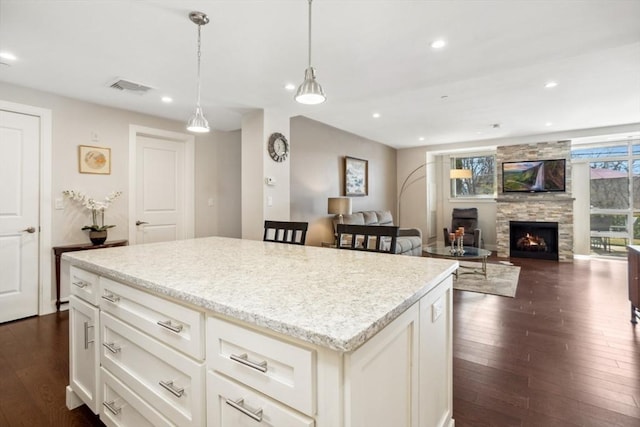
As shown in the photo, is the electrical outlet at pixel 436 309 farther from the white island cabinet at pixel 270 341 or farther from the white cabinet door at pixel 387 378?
the white cabinet door at pixel 387 378

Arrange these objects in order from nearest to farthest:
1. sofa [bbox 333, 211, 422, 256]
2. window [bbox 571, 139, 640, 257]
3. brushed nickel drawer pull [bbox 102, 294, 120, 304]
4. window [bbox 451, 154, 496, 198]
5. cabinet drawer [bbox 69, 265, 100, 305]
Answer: brushed nickel drawer pull [bbox 102, 294, 120, 304], cabinet drawer [bbox 69, 265, 100, 305], sofa [bbox 333, 211, 422, 256], window [bbox 571, 139, 640, 257], window [bbox 451, 154, 496, 198]

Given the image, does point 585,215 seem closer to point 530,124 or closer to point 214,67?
point 530,124

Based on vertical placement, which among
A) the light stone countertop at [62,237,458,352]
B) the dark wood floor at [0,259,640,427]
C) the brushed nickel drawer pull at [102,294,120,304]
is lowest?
the dark wood floor at [0,259,640,427]

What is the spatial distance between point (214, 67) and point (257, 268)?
2.14 metres

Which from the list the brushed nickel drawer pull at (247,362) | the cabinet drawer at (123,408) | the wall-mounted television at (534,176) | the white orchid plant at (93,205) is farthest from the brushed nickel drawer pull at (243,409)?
the wall-mounted television at (534,176)

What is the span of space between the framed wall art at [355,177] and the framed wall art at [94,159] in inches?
149

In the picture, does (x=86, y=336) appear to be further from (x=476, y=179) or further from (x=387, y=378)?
(x=476, y=179)

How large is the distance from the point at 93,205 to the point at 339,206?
3281 mm

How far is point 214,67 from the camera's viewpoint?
9.19 feet

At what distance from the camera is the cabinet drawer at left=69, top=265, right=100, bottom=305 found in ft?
5.29

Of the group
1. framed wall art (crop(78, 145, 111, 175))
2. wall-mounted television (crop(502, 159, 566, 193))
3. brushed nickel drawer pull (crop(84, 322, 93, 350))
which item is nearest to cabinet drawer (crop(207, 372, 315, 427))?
brushed nickel drawer pull (crop(84, 322, 93, 350))

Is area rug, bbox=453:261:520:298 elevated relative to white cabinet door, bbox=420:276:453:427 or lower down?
lower down

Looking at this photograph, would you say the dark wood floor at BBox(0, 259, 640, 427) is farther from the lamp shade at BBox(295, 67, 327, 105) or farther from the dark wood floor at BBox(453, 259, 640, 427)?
the lamp shade at BBox(295, 67, 327, 105)

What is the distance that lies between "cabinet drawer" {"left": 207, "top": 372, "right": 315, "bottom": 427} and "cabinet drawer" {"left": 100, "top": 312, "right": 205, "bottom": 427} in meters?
0.06
